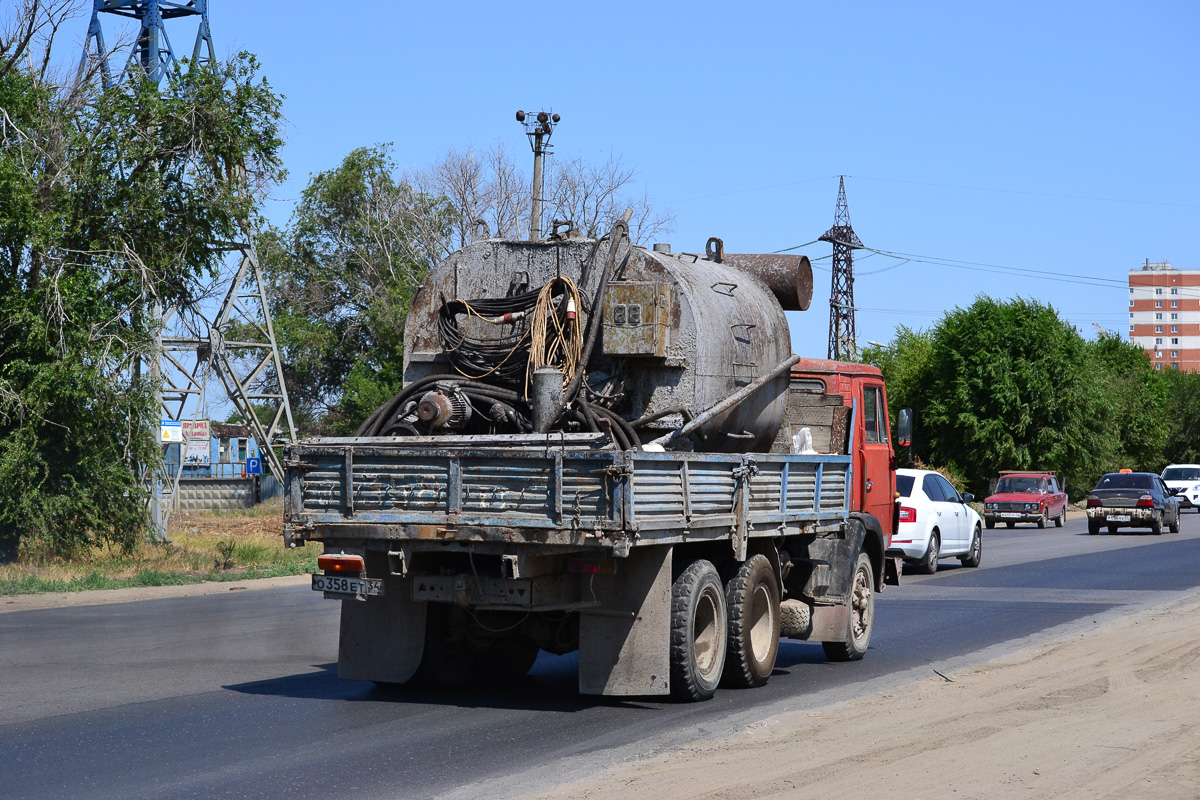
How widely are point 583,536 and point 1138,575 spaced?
16827 millimetres

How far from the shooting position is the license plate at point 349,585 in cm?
875

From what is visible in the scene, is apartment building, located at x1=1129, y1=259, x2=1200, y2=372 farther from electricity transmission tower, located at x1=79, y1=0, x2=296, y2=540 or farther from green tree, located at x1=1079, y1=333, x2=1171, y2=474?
electricity transmission tower, located at x1=79, y1=0, x2=296, y2=540

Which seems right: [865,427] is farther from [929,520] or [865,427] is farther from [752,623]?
[929,520]

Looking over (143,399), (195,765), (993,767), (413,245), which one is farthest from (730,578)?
(413,245)

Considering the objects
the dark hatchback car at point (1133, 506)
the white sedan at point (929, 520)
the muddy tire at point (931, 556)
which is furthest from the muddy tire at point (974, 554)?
the dark hatchback car at point (1133, 506)

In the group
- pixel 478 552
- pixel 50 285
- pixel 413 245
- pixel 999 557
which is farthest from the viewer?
pixel 413 245

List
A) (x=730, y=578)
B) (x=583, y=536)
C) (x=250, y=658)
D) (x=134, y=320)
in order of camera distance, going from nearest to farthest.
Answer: (x=583, y=536) < (x=730, y=578) < (x=250, y=658) < (x=134, y=320)

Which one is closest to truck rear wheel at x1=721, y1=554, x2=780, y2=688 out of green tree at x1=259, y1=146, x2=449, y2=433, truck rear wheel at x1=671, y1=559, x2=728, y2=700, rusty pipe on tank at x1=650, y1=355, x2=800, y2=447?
truck rear wheel at x1=671, y1=559, x2=728, y2=700

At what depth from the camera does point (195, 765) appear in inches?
281

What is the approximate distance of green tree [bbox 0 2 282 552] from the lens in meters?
20.3

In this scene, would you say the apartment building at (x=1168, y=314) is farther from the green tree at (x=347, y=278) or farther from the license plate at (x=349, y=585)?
the license plate at (x=349, y=585)

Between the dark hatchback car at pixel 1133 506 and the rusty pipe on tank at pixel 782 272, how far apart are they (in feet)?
87.5

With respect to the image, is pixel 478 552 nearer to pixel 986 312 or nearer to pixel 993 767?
pixel 993 767

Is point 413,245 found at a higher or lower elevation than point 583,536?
higher
